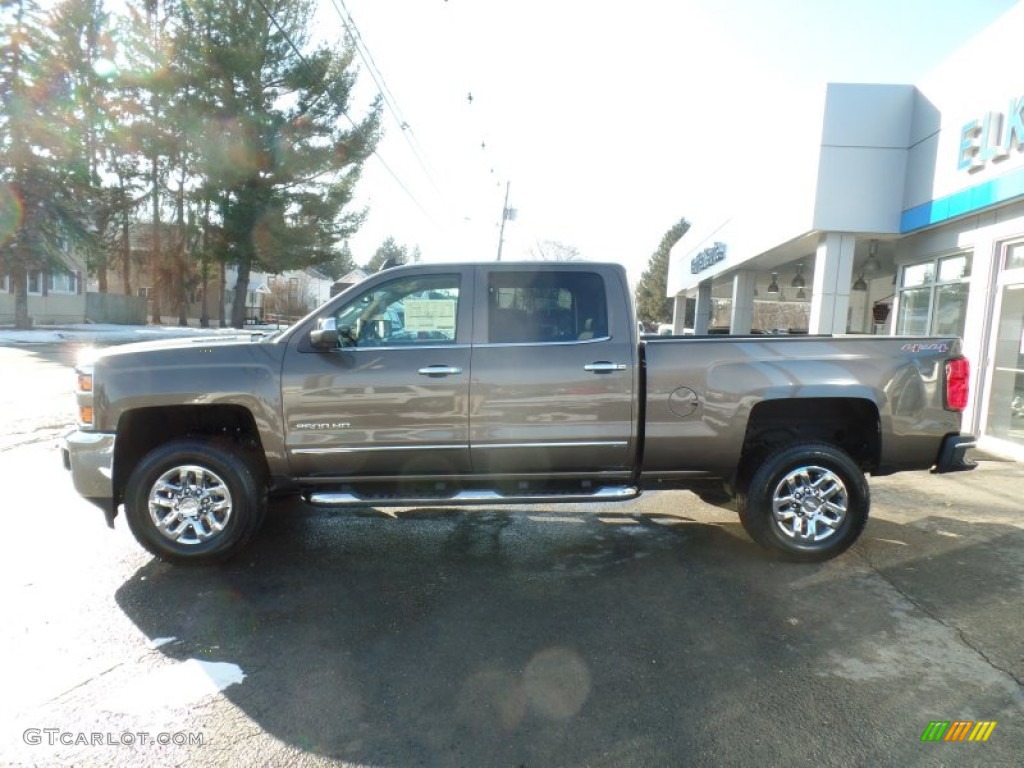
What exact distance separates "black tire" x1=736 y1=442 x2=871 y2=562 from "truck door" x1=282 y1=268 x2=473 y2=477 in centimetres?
210

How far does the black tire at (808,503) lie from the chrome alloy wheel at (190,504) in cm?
364

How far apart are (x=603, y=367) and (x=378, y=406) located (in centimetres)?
155

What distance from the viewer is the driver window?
181 inches

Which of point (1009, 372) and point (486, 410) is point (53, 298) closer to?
point (486, 410)

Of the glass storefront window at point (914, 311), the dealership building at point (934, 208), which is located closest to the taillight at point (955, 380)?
the dealership building at point (934, 208)

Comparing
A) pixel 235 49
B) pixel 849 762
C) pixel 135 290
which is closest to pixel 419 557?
pixel 849 762

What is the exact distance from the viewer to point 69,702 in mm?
2916

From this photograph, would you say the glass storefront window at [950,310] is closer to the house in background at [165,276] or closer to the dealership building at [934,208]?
the dealership building at [934,208]

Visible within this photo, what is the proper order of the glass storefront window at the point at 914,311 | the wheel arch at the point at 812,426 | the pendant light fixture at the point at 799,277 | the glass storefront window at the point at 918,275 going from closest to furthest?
the wheel arch at the point at 812,426 < the glass storefront window at the point at 918,275 < the glass storefront window at the point at 914,311 < the pendant light fixture at the point at 799,277

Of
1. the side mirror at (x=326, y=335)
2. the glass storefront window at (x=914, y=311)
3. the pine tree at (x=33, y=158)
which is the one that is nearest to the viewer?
the side mirror at (x=326, y=335)

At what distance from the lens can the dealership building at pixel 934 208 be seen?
8453 millimetres

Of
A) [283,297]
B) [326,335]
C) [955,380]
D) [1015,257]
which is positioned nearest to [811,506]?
[955,380]

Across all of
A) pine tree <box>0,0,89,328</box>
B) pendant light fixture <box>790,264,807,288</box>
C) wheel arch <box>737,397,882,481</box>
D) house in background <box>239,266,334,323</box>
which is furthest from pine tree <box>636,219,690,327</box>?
wheel arch <box>737,397,882,481</box>

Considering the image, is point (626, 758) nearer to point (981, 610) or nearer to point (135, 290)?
point (981, 610)
